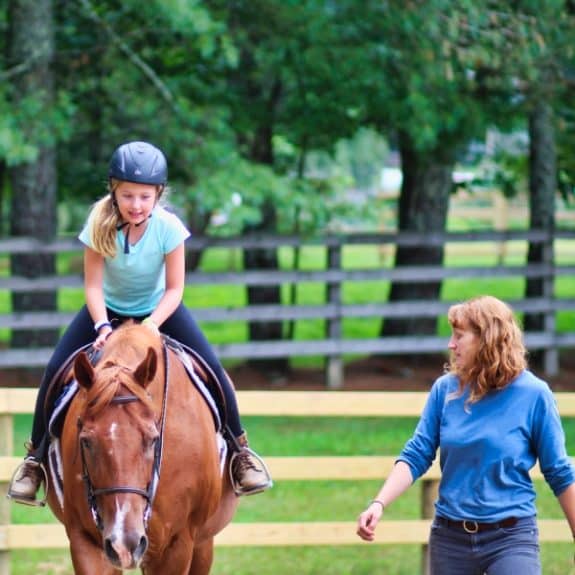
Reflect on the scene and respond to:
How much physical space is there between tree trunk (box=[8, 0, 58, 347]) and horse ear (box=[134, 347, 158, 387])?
919cm

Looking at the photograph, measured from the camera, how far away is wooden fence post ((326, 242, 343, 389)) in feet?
51.0

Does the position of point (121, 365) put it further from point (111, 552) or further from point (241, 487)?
point (241, 487)

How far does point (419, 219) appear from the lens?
17.6 meters

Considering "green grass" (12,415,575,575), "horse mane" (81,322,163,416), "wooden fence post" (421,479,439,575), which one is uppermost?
"horse mane" (81,322,163,416)

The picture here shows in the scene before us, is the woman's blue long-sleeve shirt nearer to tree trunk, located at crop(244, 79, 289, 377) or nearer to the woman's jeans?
the woman's jeans

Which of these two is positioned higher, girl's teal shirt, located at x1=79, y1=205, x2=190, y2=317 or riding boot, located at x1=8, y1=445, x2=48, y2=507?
girl's teal shirt, located at x1=79, y1=205, x2=190, y2=317

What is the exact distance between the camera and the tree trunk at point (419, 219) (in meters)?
17.3

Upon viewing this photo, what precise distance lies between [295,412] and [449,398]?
8.47 feet

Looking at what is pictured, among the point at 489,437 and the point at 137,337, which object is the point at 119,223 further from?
the point at 489,437

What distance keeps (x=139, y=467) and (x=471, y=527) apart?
1.21m

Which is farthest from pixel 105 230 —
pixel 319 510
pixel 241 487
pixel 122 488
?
pixel 319 510

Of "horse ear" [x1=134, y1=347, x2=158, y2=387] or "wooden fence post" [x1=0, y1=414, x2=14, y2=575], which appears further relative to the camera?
"wooden fence post" [x1=0, y1=414, x2=14, y2=575]

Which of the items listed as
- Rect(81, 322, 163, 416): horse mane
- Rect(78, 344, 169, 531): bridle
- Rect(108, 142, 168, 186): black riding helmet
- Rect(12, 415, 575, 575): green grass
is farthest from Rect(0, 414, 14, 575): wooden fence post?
Rect(78, 344, 169, 531): bridle

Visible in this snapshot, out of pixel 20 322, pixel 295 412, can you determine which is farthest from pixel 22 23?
pixel 295 412
